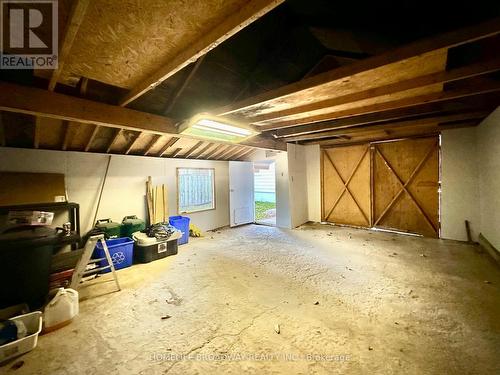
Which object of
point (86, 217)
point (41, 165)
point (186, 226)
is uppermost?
point (41, 165)

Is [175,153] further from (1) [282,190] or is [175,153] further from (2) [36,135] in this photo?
(1) [282,190]

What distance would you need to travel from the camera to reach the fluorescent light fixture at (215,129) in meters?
2.89

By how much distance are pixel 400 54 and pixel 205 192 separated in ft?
16.7

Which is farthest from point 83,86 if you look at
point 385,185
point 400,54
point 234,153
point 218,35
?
point 385,185

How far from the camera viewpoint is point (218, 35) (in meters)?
1.45

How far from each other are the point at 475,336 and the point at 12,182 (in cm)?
583

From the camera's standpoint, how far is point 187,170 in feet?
18.2

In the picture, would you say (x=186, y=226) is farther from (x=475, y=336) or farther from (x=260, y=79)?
(x=475, y=336)

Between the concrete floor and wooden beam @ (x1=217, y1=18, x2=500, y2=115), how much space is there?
236cm

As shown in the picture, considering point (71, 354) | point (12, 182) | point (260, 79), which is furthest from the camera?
point (260, 79)

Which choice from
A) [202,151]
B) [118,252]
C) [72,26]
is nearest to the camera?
[72,26]

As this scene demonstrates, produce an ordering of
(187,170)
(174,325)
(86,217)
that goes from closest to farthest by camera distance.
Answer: (174,325), (86,217), (187,170)

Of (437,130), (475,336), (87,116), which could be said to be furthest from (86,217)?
(437,130)

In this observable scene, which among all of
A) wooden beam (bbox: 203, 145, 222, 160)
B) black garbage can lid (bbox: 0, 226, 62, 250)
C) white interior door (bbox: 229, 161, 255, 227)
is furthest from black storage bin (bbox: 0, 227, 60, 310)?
white interior door (bbox: 229, 161, 255, 227)
